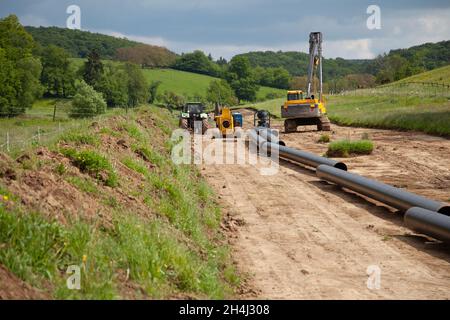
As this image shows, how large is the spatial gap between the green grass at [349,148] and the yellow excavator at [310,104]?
11.8 m

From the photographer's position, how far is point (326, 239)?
10.4m

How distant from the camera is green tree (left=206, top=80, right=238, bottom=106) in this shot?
4803 inches

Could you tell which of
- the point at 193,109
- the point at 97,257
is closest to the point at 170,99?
the point at 193,109

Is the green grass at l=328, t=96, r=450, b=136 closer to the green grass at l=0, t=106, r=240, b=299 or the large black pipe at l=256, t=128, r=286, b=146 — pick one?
the large black pipe at l=256, t=128, r=286, b=146

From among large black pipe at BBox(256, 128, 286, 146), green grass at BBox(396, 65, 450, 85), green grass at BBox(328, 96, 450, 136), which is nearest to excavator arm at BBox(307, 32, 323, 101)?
green grass at BBox(328, 96, 450, 136)

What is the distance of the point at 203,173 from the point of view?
727 inches

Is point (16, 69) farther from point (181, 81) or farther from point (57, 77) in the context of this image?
point (181, 81)

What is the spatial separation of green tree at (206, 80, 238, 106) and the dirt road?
333ft

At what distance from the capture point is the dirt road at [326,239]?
25.6 feet

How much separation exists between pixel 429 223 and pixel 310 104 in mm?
25597

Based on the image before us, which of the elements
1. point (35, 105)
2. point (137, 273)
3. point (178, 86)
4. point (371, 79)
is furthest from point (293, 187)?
point (371, 79)

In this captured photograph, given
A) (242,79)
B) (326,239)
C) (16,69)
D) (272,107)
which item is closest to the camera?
(326,239)

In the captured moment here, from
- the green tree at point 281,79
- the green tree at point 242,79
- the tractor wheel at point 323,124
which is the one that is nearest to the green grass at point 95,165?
the tractor wheel at point 323,124

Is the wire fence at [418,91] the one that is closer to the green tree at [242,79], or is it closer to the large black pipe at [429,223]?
the large black pipe at [429,223]
